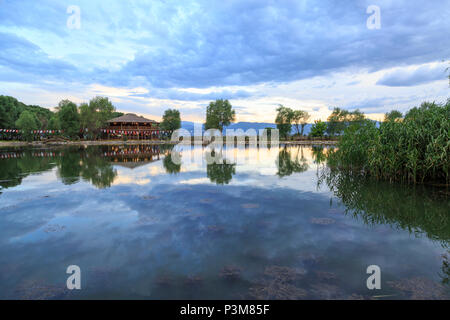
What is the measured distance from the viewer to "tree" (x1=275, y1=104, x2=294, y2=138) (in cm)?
8644

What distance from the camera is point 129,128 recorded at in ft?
210

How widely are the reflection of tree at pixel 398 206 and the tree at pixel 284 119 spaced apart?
252 feet

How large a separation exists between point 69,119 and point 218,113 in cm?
4342

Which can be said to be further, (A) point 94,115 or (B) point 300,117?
(B) point 300,117

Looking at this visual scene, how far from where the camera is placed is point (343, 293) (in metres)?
3.91

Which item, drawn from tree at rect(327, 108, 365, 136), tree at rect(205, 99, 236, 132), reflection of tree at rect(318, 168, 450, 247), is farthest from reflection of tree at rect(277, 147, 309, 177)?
tree at rect(327, 108, 365, 136)

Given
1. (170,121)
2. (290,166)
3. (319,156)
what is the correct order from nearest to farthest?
(290,166)
(319,156)
(170,121)

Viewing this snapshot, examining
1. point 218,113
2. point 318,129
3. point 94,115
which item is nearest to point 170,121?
point 218,113

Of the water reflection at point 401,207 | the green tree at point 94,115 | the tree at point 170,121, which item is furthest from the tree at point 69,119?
the water reflection at point 401,207

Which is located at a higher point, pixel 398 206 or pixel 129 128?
pixel 129 128

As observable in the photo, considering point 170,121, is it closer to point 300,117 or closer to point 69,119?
point 69,119
